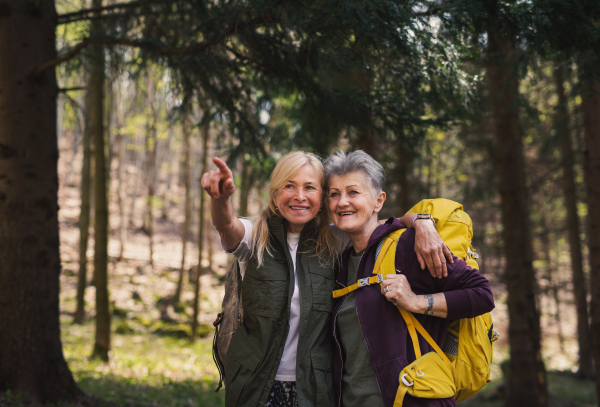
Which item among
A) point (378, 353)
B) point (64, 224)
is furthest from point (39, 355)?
point (64, 224)

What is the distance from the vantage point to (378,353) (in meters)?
2.11

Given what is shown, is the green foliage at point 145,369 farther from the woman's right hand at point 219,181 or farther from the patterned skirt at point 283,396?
the woman's right hand at point 219,181

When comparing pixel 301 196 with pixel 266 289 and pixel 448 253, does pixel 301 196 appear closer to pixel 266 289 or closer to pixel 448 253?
pixel 266 289

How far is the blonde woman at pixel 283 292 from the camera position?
2.27 meters

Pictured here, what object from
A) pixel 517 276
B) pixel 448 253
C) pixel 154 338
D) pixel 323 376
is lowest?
pixel 154 338

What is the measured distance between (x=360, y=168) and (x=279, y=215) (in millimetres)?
593

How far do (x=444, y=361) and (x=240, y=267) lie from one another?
127 centimetres

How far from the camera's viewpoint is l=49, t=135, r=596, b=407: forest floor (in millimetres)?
6727

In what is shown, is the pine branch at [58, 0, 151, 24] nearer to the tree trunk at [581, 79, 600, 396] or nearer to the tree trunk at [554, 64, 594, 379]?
the tree trunk at [581, 79, 600, 396]

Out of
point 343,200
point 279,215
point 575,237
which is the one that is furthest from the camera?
point 575,237

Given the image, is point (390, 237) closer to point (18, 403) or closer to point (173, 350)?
point (18, 403)

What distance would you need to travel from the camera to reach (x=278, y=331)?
234 cm

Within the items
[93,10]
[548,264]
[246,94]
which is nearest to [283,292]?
[246,94]

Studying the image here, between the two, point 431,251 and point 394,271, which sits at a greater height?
point 431,251
